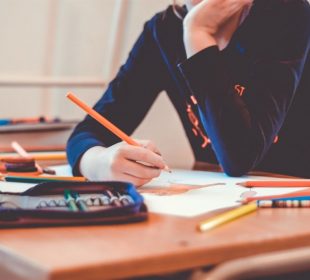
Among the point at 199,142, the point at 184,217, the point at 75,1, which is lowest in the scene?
the point at 199,142

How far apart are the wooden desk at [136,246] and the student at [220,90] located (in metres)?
0.26

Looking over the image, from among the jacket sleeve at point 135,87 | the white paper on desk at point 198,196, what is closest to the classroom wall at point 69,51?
the jacket sleeve at point 135,87

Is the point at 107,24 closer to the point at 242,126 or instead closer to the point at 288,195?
the point at 242,126

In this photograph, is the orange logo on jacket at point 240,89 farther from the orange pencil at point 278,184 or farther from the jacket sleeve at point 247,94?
the orange pencil at point 278,184

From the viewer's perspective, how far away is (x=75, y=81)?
5.78 feet

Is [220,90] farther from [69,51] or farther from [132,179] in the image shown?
[69,51]

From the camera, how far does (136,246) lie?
0.54 m

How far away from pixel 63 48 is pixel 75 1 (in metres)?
0.13

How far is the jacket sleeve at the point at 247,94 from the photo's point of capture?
1.02m

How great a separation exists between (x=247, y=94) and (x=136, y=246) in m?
0.60

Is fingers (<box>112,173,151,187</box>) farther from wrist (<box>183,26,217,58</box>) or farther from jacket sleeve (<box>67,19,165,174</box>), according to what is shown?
jacket sleeve (<box>67,19,165,174</box>)

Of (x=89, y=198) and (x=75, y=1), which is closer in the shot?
(x=89, y=198)

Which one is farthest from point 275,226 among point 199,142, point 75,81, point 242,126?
point 75,81

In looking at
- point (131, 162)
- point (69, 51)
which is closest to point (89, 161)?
point (131, 162)
